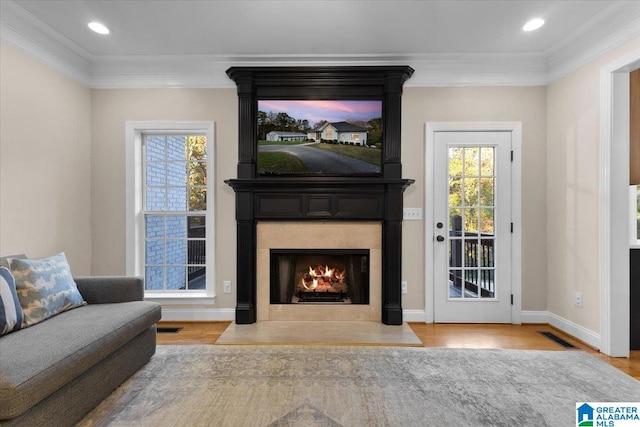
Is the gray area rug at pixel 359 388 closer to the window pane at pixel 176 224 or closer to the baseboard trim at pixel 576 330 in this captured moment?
the baseboard trim at pixel 576 330

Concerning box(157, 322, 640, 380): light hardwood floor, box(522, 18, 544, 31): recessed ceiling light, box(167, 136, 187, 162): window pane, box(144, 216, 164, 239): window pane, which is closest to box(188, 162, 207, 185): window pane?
box(167, 136, 187, 162): window pane

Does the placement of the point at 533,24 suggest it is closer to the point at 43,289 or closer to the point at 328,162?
the point at 328,162

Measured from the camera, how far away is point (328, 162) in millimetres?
3631

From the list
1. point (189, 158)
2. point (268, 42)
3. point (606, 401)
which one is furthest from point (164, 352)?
point (606, 401)

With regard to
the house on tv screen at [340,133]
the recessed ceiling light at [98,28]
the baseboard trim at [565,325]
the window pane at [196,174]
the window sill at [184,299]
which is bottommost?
the baseboard trim at [565,325]

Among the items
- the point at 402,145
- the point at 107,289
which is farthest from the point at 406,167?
the point at 107,289

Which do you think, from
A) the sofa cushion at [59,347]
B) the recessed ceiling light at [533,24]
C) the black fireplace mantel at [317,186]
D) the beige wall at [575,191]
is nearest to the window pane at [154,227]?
the black fireplace mantel at [317,186]

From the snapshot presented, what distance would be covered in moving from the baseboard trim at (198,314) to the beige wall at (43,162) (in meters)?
0.98

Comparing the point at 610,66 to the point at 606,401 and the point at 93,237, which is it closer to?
the point at 606,401

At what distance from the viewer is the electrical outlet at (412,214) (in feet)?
12.0

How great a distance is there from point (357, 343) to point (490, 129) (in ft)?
8.35

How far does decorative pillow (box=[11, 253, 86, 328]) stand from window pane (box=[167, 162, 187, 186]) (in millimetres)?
1515

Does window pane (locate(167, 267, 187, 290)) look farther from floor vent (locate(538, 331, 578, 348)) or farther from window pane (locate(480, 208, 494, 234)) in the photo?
floor vent (locate(538, 331, 578, 348))

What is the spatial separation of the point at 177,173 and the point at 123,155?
1.86 ft
